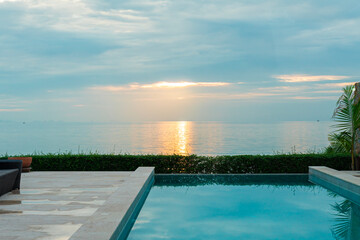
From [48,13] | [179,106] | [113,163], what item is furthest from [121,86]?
[113,163]

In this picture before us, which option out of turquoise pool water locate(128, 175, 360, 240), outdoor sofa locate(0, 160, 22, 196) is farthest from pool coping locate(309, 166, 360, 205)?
outdoor sofa locate(0, 160, 22, 196)

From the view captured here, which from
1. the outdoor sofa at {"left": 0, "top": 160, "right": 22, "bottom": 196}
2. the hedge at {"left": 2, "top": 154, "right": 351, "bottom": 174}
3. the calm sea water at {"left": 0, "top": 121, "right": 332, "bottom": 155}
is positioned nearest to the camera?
the outdoor sofa at {"left": 0, "top": 160, "right": 22, "bottom": 196}

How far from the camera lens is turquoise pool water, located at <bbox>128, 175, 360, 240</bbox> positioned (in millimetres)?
5508

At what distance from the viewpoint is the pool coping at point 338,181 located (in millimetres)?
7719

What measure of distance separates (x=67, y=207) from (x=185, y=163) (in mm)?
5305

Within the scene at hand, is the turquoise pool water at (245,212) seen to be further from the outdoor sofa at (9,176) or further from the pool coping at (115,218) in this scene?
the outdoor sofa at (9,176)

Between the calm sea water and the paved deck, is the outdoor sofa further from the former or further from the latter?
the calm sea water

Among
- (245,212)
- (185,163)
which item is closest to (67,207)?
(245,212)

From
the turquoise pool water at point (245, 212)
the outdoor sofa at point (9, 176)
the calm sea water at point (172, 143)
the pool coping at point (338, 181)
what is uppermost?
the outdoor sofa at point (9, 176)

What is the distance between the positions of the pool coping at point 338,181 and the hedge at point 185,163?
64cm

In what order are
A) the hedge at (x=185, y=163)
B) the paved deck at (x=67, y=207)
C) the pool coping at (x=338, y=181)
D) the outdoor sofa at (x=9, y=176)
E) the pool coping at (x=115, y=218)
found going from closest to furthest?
the pool coping at (x=115, y=218) → the paved deck at (x=67, y=207) → the outdoor sofa at (x=9, y=176) → the pool coping at (x=338, y=181) → the hedge at (x=185, y=163)

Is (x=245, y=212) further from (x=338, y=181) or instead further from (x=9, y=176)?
(x=9, y=176)

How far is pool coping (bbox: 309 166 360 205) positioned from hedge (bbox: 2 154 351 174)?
0.64m

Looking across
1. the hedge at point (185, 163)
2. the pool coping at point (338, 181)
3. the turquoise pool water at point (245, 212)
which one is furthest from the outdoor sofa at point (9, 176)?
the pool coping at point (338, 181)
